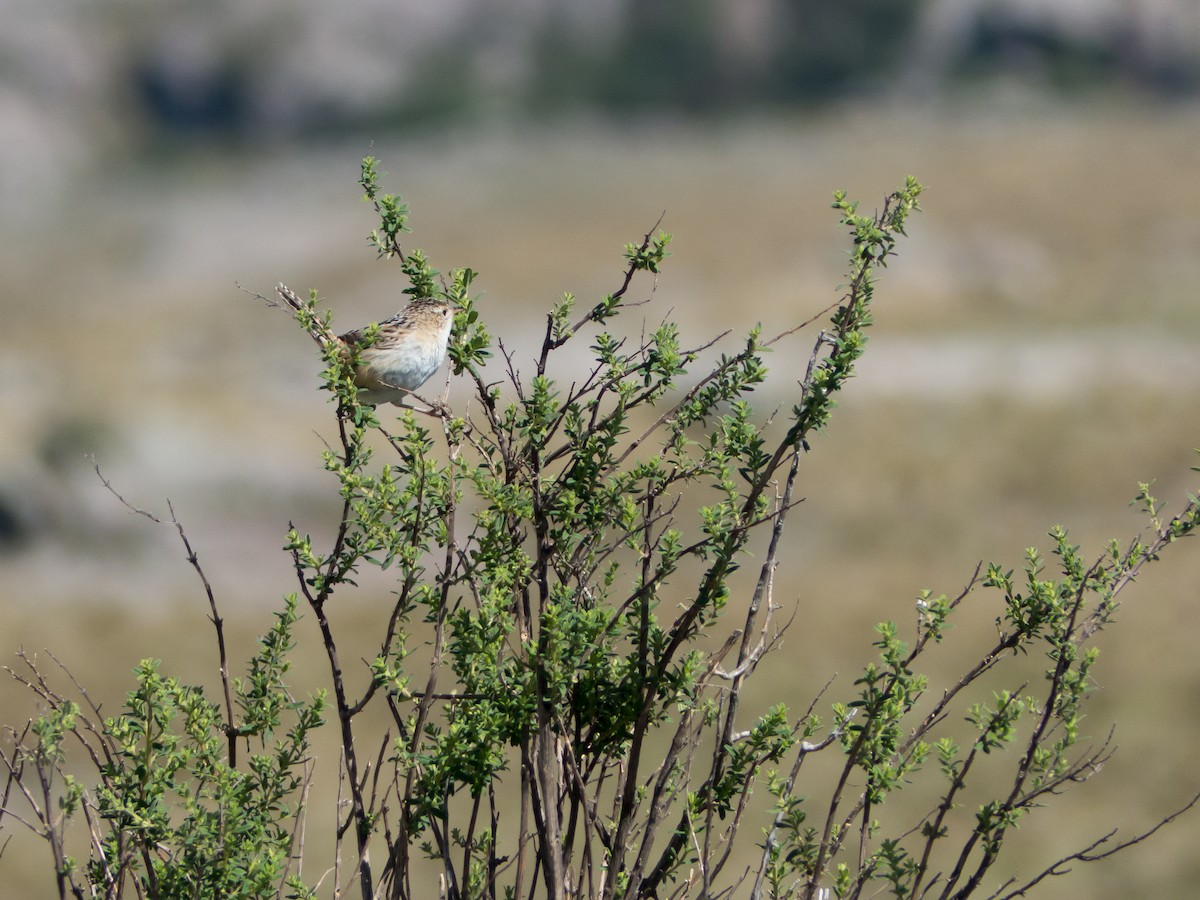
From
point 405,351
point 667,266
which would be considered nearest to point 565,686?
point 405,351

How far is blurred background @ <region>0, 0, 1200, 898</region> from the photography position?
2541cm

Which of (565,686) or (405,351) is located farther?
(405,351)

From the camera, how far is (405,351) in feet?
16.4

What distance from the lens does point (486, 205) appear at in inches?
2489

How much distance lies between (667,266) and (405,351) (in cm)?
3863

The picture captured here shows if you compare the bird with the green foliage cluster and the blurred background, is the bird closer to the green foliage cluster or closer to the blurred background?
the green foliage cluster

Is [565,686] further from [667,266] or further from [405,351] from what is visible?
[667,266]

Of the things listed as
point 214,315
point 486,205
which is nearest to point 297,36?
point 486,205

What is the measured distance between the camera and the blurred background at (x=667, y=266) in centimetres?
2541

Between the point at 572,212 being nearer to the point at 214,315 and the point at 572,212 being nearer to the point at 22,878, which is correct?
the point at 214,315

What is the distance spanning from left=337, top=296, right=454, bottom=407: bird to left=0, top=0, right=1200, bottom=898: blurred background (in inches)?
61.1

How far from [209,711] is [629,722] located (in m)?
1.23

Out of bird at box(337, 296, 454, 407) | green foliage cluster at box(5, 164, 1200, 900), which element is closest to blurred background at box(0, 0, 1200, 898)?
green foliage cluster at box(5, 164, 1200, 900)

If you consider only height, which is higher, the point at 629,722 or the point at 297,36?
the point at 297,36
